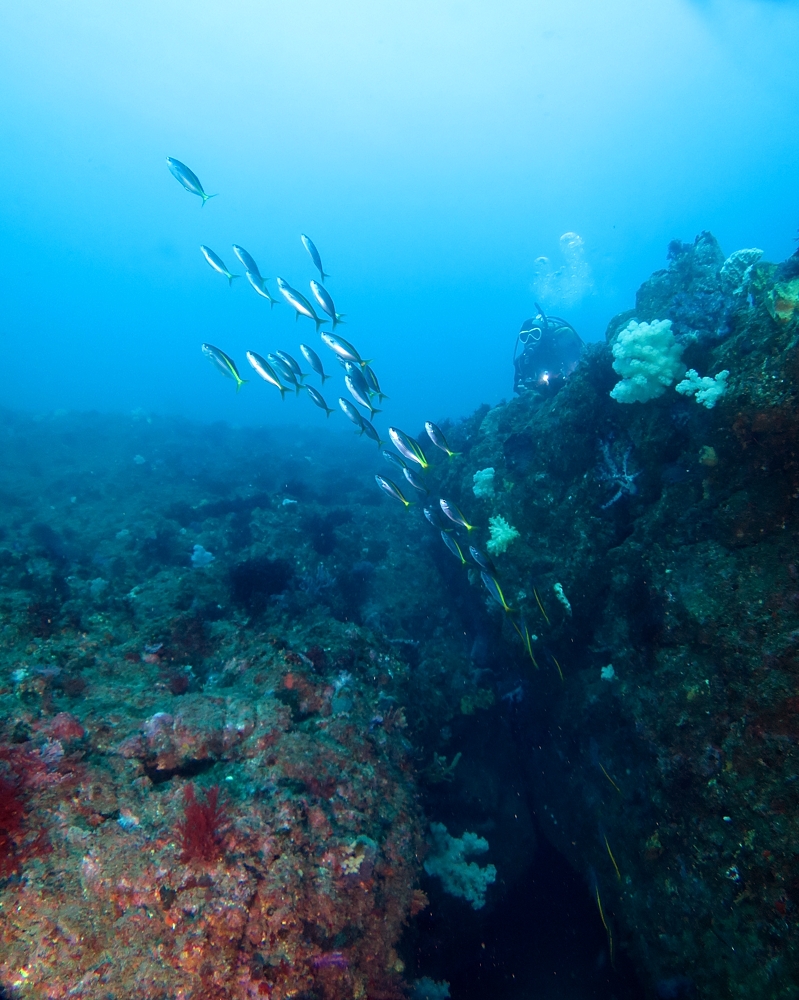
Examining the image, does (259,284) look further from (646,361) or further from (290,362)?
(646,361)

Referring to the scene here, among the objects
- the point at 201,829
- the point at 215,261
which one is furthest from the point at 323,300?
the point at 201,829

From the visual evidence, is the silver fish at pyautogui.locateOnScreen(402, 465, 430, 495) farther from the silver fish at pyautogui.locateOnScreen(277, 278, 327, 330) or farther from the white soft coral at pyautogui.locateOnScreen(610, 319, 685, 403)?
the white soft coral at pyautogui.locateOnScreen(610, 319, 685, 403)

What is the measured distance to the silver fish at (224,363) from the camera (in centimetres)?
684

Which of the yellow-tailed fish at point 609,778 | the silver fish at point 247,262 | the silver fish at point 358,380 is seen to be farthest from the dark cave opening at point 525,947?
the silver fish at point 247,262

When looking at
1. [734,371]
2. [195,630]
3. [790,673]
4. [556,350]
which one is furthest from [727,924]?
[556,350]

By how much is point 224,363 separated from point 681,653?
7.72m

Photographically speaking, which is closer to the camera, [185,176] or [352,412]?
[352,412]

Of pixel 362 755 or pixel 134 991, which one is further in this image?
pixel 362 755

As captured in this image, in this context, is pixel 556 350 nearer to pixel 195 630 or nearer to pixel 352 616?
pixel 352 616

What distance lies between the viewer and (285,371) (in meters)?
7.20

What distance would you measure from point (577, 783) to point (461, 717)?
6.31 ft

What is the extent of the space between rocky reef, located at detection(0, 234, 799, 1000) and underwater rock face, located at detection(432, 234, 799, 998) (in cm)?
3

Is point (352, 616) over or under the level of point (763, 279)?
under

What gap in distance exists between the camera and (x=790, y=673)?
11.8ft
